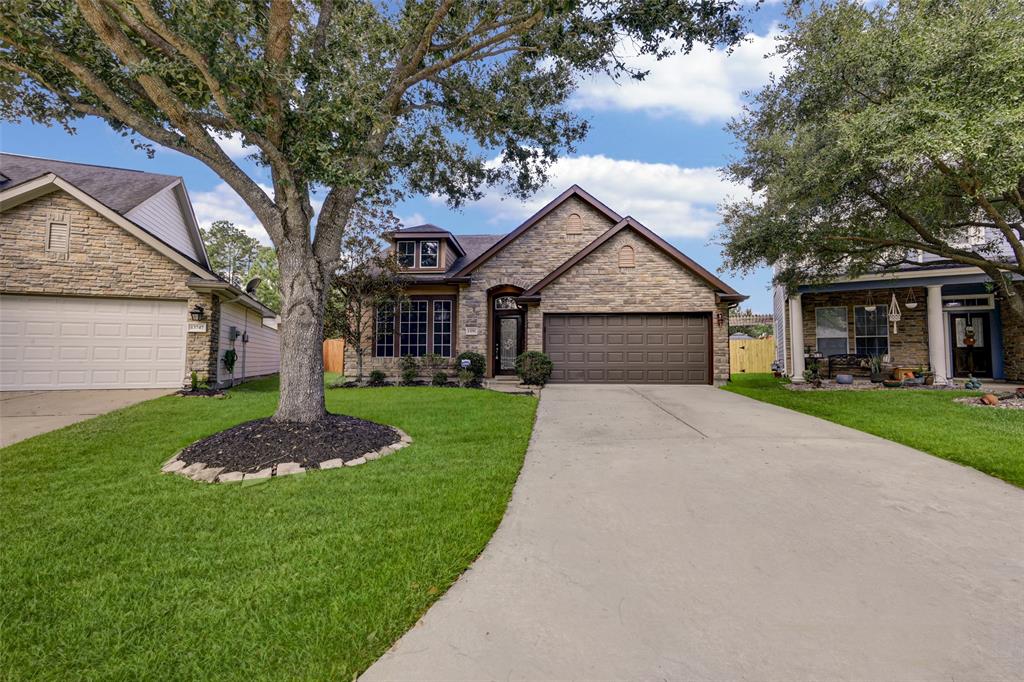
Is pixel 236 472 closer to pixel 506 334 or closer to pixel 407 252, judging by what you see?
pixel 506 334

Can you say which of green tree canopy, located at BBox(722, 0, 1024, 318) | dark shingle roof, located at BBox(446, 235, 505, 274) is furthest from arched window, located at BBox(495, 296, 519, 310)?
green tree canopy, located at BBox(722, 0, 1024, 318)

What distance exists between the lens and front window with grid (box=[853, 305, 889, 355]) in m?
14.3

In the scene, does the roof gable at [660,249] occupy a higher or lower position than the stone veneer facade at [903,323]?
higher

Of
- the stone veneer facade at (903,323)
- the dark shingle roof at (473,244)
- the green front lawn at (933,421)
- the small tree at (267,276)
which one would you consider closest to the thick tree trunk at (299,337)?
the green front lawn at (933,421)

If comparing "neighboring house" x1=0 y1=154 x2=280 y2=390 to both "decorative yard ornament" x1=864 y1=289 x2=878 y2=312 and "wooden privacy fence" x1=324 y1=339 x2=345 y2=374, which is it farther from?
"decorative yard ornament" x1=864 y1=289 x2=878 y2=312

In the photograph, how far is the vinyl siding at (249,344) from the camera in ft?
42.9

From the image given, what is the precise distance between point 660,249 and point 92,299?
49.4 ft

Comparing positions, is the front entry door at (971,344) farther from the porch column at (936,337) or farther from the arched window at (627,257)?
the arched window at (627,257)

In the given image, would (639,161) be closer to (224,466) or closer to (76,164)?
(224,466)

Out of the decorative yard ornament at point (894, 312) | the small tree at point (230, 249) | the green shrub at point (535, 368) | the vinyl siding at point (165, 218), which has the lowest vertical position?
the green shrub at point (535, 368)

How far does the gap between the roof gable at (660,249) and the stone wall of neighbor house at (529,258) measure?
1.41 metres

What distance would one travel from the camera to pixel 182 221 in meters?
16.5

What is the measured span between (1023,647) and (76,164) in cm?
2380

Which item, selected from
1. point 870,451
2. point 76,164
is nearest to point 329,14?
point 870,451
